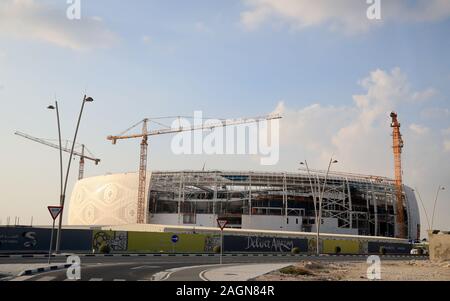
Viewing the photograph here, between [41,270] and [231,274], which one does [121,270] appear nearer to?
[41,270]

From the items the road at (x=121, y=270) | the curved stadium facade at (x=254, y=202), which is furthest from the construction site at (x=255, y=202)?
the road at (x=121, y=270)

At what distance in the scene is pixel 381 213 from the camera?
11400 cm

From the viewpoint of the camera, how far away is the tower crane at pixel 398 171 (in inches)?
4500

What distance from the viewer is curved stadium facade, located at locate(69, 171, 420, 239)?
4097 inches

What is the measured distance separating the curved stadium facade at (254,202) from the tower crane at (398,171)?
1.56 m

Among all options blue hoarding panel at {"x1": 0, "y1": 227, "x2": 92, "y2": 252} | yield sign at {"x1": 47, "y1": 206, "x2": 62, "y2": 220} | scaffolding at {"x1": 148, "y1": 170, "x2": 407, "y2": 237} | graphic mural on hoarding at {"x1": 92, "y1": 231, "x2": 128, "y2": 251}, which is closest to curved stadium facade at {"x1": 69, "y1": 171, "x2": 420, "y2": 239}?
scaffolding at {"x1": 148, "y1": 170, "x2": 407, "y2": 237}

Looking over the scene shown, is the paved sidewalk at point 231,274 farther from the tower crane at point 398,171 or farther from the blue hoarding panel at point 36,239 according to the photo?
the tower crane at point 398,171

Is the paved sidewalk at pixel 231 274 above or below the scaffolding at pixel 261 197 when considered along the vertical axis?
below

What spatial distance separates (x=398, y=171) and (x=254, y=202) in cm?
4153

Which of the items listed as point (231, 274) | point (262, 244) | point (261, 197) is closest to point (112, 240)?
point (262, 244)
